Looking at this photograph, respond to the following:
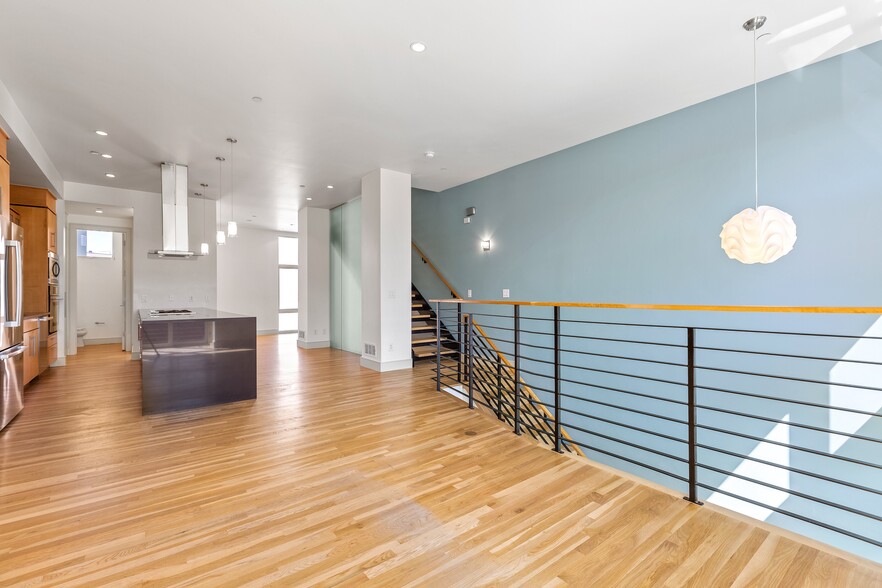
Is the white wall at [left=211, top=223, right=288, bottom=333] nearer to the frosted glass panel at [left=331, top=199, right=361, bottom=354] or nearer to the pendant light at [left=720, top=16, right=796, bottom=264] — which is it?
the frosted glass panel at [left=331, top=199, right=361, bottom=354]

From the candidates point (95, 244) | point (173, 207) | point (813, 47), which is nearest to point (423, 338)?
point (173, 207)

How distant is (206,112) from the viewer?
3762 millimetres

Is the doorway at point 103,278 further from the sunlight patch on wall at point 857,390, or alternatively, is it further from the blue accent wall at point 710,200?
the sunlight patch on wall at point 857,390

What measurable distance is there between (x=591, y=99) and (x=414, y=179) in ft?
10.2

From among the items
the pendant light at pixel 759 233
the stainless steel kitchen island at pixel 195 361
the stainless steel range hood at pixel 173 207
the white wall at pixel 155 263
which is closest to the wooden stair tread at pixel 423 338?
the stainless steel kitchen island at pixel 195 361

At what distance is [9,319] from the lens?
3363 mm

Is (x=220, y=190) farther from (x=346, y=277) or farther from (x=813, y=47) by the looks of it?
(x=813, y=47)

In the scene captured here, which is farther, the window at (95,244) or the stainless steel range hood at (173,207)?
the window at (95,244)

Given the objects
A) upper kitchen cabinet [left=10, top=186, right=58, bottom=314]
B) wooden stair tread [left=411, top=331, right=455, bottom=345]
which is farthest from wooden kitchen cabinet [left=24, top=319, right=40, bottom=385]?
wooden stair tread [left=411, top=331, right=455, bottom=345]

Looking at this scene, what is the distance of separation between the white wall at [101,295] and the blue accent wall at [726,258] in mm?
8738

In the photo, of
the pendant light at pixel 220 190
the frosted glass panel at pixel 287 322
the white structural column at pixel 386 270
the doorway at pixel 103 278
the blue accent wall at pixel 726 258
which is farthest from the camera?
the frosted glass panel at pixel 287 322

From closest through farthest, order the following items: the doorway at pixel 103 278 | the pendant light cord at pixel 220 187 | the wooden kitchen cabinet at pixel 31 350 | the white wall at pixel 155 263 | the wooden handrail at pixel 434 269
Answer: the wooden kitchen cabinet at pixel 31 350
the pendant light cord at pixel 220 187
the white wall at pixel 155 263
the wooden handrail at pixel 434 269
the doorway at pixel 103 278

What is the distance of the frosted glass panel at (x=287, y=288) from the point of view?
11060 millimetres

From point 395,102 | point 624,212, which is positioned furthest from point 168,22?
point 624,212
